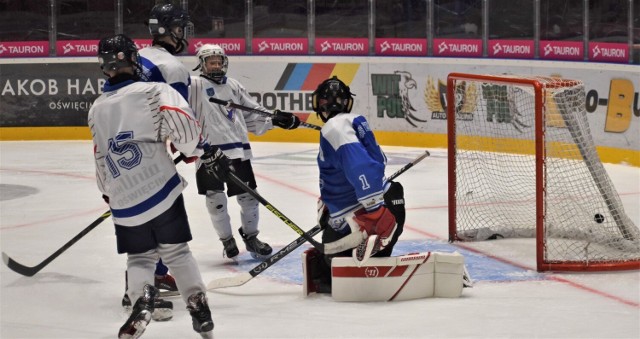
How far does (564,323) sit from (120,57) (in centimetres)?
194

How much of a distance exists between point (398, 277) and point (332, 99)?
781 millimetres

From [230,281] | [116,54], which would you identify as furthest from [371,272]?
[116,54]

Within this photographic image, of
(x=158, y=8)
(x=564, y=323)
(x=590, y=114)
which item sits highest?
(x=158, y=8)

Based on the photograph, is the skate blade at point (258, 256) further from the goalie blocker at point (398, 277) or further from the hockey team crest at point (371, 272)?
the hockey team crest at point (371, 272)

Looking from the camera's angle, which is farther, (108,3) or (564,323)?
(108,3)

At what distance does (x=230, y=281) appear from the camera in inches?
194

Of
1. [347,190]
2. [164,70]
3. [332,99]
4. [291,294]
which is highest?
[164,70]

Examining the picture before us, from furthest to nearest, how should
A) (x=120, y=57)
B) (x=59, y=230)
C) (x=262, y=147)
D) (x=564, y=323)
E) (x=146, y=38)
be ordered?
(x=146, y=38)
(x=262, y=147)
(x=59, y=230)
(x=564, y=323)
(x=120, y=57)

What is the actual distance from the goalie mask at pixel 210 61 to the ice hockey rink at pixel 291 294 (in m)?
0.92

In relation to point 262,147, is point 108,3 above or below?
above

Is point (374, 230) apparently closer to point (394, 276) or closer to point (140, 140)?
point (394, 276)

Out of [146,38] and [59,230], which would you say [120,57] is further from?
[146,38]

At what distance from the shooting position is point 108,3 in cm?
1112

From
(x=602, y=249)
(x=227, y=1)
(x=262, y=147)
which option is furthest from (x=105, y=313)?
(x=227, y=1)
